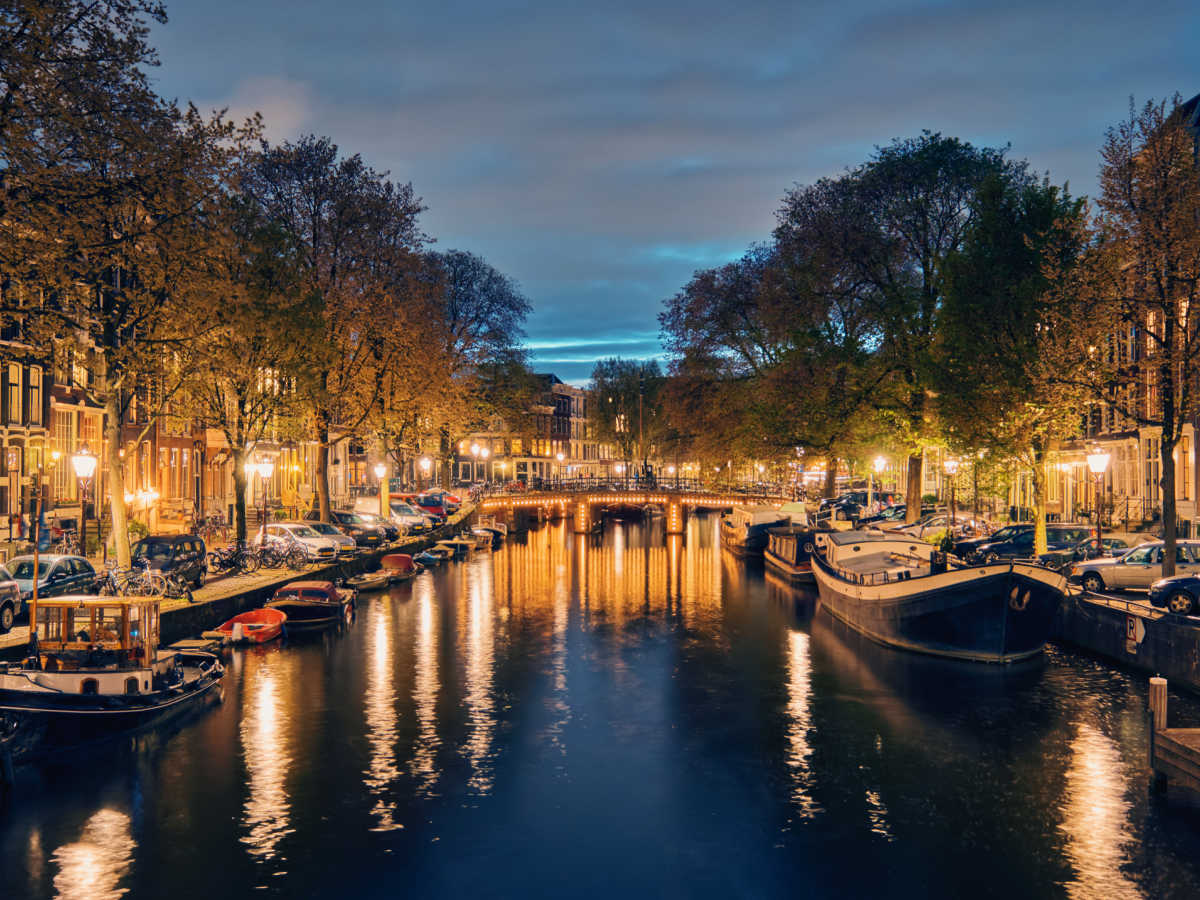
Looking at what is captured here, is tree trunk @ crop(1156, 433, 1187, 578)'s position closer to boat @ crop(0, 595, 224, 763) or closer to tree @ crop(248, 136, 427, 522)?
boat @ crop(0, 595, 224, 763)

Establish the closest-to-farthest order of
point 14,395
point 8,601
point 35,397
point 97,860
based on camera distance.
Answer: point 97,860
point 8,601
point 14,395
point 35,397

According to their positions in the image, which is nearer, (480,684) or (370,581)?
(480,684)

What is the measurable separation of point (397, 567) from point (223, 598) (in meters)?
20.4

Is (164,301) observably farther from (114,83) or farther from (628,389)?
(628,389)

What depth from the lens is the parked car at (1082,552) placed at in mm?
42659

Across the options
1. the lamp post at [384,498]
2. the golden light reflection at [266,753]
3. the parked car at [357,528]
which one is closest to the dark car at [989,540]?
the golden light reflection at [266,753]

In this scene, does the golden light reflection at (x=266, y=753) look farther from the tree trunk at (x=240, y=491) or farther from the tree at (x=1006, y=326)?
the tree at (x=1006, y=326)

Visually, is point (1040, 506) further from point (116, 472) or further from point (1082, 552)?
point (116, 472)

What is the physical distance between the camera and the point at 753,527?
77500 millimetres

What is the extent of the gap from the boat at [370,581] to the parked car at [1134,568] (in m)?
33.6

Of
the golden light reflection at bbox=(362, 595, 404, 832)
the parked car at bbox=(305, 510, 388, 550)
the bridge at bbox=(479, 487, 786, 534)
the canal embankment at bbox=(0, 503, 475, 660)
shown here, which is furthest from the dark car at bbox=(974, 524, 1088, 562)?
the bridge at bbox=(479, 487, 786, 534)

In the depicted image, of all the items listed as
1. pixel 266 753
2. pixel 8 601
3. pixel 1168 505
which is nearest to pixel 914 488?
pixel 1168 505

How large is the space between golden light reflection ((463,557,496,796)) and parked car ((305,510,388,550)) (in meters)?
7.54

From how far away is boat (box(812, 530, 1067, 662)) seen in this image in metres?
34.4
